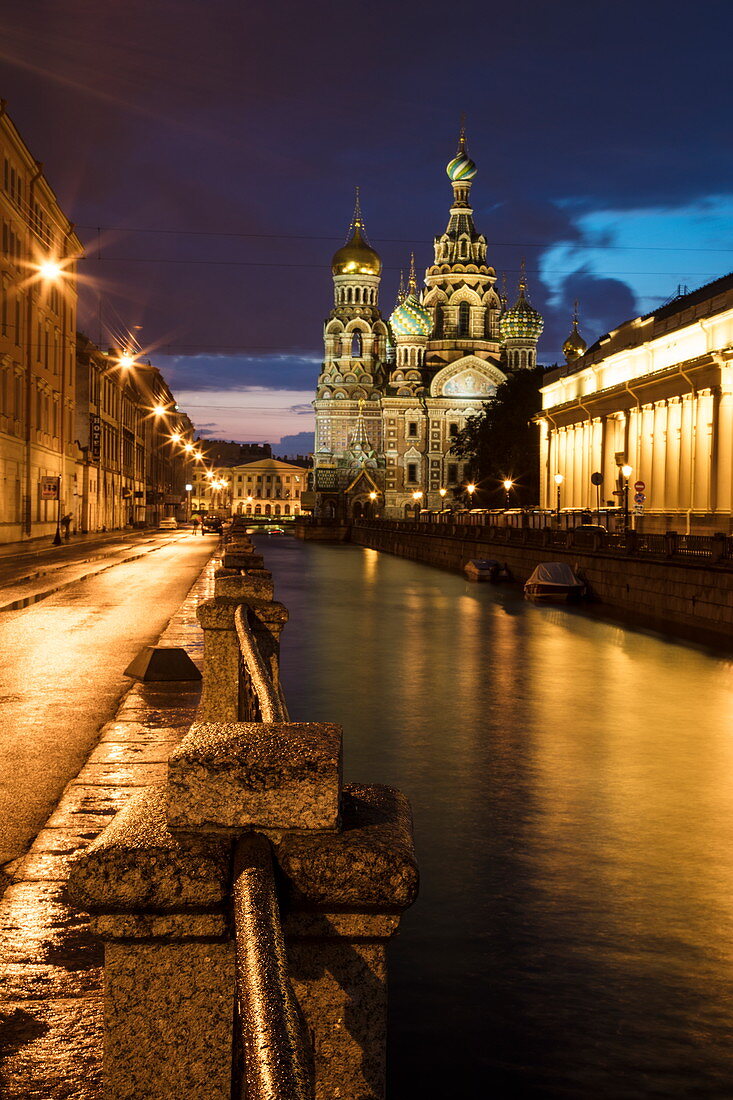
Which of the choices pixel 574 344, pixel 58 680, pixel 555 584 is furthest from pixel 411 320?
pixel 58 680

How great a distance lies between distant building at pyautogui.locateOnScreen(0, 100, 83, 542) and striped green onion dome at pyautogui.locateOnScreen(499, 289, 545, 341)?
94.9m

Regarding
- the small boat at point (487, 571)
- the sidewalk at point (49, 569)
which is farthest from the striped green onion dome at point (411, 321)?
the small boat at point (487, 571)

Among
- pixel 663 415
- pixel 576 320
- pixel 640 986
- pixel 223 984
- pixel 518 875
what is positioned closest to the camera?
pixel 223 984

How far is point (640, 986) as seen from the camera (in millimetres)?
6320

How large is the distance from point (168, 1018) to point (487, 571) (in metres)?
44.2

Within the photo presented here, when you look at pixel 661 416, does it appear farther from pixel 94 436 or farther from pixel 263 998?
pixel 263 998

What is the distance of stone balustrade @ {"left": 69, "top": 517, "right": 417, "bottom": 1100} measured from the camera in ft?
9.30

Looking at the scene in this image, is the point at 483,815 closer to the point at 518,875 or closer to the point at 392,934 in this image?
the point at 518,875

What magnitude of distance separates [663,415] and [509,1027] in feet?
184

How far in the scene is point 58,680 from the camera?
14109 mm

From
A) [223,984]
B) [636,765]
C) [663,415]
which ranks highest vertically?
[663,415]

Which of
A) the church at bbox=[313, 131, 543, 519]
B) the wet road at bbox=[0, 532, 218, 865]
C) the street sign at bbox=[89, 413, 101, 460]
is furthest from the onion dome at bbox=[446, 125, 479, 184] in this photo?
the wet road at bbox=[0, 532, 218, 865]

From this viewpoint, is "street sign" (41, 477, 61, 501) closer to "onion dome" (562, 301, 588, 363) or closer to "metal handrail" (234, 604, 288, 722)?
"metal handrail" (234, 604, 288, 722)

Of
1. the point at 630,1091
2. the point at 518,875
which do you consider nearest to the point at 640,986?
the point at 630,1091
